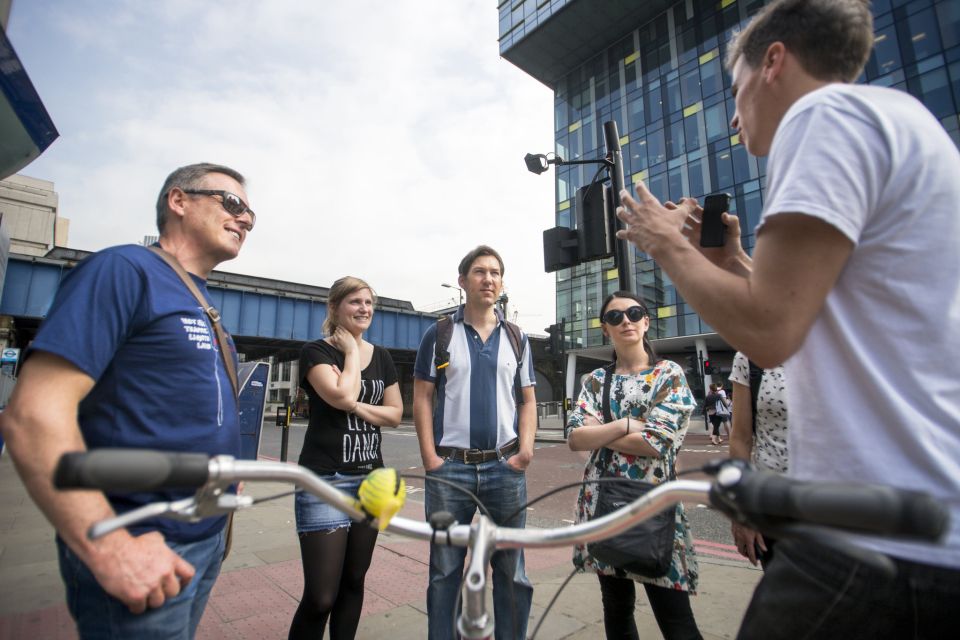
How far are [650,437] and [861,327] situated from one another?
164 cm

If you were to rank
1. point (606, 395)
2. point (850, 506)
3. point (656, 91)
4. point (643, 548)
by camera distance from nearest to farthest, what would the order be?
point (850, 506)
point (643, 548)
point (606, 395)
point (656, 91)

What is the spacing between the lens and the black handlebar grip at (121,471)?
792 millimetres

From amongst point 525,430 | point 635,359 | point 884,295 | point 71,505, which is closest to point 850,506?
point 884,295

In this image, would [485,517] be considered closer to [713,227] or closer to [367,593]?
[713,227]

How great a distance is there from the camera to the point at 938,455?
0.89m

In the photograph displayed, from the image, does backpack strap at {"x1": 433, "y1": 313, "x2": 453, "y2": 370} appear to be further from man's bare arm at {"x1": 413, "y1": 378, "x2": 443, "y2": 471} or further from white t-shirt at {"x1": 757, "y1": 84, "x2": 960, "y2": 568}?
white t-shirt at {"x1": 757, "y1": 84, "x2": 960, "y2": 568}

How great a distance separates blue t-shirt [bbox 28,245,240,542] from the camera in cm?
134

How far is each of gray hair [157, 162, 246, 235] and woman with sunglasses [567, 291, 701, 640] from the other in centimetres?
210

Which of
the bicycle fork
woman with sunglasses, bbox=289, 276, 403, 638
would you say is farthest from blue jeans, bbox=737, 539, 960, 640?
woman with sunglasses, bbox=289, 276, 403, 638

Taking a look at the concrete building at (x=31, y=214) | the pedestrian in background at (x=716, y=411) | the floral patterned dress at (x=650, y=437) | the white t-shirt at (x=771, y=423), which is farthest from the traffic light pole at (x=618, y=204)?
the concrete building at (x=31, y=214)

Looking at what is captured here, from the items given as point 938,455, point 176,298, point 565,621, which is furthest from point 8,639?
point 938,455

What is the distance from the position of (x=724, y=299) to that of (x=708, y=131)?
30846mm

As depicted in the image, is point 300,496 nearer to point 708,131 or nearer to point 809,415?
point 809,415

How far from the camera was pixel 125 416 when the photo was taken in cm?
142
